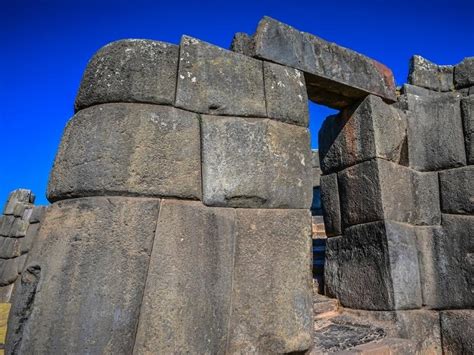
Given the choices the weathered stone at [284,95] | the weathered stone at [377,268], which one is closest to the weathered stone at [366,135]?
the weathered stone at [377,268]

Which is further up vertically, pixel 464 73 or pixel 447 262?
pixel 464 73

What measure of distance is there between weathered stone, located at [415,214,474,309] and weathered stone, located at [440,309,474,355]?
0.08m

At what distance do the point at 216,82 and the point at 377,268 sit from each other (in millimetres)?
2220

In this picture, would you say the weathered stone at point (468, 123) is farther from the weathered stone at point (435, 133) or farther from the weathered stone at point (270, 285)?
the weathered stone at point (270, 285)

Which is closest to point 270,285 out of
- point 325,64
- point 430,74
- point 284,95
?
point 284,95

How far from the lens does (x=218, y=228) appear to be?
2.38 meters

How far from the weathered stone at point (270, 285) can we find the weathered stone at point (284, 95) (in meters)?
0.71

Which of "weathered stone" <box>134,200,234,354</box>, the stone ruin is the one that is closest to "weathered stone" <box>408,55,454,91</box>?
the stone ruin

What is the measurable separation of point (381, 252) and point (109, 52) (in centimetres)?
277

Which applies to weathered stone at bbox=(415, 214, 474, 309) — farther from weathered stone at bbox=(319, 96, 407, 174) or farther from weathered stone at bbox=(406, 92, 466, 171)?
weathered stone at bbox=(319, 96, 407, 174)

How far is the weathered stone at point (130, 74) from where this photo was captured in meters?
2.39

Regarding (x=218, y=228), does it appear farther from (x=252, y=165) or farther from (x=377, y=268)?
(x=377, y=268)

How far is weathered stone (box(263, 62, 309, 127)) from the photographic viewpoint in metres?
2.80

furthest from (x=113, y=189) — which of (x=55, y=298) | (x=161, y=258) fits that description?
(x=55, y=298)
